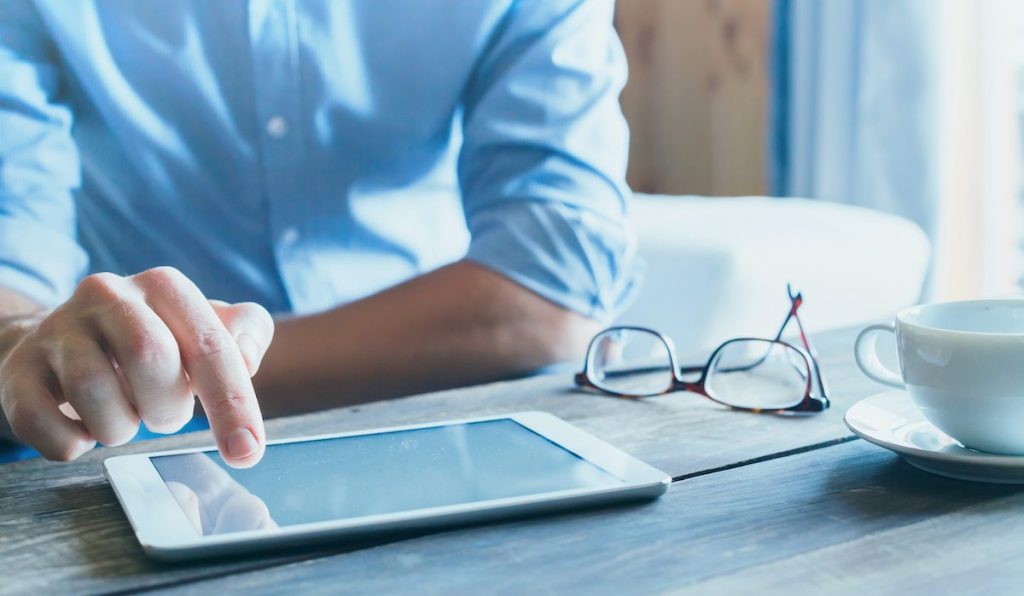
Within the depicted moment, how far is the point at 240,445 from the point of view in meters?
0.52

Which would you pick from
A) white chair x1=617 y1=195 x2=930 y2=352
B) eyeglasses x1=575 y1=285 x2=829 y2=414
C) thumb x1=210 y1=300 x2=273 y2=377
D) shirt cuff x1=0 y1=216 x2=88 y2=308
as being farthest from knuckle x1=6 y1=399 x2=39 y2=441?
white chair x1=617 y1=195 x2=930 y2=352

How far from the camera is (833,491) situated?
1.72 ft

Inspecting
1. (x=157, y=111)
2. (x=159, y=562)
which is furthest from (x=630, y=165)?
(x=159, y=562)

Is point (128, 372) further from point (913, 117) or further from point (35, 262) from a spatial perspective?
point (913, 117)

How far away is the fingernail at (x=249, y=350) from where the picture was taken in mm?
601

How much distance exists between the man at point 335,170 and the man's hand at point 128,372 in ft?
1.28

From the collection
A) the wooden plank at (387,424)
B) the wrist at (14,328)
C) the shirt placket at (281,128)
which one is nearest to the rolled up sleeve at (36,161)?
the shirt placket at (281,128)

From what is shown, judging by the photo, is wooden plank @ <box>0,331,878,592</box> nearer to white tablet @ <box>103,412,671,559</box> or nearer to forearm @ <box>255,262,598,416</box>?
white tablet @ <box>103,412,671,559</box>

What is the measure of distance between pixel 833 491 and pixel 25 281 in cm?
Answer: 80

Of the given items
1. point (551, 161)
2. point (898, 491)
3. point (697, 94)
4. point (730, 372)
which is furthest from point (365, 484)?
point (697, 94)

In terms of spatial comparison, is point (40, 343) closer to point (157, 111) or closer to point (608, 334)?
point (608, 334)

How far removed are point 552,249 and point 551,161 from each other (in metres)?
0.09

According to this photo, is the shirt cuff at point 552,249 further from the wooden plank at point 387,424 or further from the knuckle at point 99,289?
the knuckle at point 99,289

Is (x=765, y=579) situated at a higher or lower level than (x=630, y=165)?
higher
